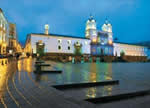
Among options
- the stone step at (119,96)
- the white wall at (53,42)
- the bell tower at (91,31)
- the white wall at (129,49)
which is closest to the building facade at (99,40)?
the bell tower at (91,31)

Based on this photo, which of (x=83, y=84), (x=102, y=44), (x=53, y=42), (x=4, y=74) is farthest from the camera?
(x=102, y=44)

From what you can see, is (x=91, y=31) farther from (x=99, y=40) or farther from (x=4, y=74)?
(x=4, y=74)

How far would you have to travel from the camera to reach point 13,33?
173ft

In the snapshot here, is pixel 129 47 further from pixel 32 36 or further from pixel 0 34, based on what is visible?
pixel 0 34

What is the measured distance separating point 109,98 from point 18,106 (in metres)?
2.79

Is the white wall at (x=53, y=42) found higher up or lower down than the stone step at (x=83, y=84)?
higher up

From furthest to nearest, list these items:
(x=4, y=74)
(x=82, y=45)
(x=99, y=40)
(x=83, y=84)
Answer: (x=99, y=40) → (x=82, y=45) → (x=4, y=74) → (x=83, y=84)

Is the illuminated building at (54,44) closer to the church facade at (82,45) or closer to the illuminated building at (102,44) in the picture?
the church facade at (82,45)

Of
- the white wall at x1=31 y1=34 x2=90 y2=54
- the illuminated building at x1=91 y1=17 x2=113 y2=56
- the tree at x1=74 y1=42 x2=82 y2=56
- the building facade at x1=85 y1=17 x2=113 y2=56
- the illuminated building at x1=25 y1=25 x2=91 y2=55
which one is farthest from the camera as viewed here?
the building facade at x1=85 y1=17 x2=113 y2=56

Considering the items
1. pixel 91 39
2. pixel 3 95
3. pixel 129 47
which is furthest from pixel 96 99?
pixel 129 47

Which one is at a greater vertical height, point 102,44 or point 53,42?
point 102,44

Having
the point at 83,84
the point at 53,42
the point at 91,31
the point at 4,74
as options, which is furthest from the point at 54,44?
the point at 83,84

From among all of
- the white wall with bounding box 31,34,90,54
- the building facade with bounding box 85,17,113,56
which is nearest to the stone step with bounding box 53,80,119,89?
the white wall with bounding box 31,34,90,54

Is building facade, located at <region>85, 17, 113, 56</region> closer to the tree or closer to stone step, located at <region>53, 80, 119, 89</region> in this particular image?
the tree
